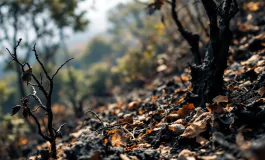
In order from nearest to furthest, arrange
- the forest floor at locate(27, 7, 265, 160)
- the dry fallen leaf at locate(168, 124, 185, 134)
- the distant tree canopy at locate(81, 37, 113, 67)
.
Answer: the forest floor at locate(27, 7, 265, 160) → the dry fallen leaf at locate(168, 124, 185, 134) → the distant tree canopy at locate(81, 37, 113, 67)

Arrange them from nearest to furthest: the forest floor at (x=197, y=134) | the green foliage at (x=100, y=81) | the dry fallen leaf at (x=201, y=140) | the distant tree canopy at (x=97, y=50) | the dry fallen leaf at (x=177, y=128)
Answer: the forest floor at (x=197, y=134), the dry fallen leaf at (x=201, y=140), the dry fallen leaf at (x=177, y=128), the green foliage at (x=100, y=81), the distant tree canopy at (x=97, y=50)

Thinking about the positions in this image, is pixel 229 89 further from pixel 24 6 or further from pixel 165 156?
pixel 24 6

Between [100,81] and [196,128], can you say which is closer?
[196,128]

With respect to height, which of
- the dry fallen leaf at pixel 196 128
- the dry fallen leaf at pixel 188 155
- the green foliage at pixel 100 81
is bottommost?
the dry fallen leaf at pixel 188 155

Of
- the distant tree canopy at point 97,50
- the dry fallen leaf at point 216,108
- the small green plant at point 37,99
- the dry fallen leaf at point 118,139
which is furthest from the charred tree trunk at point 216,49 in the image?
the distant tree canopy at point 97,50

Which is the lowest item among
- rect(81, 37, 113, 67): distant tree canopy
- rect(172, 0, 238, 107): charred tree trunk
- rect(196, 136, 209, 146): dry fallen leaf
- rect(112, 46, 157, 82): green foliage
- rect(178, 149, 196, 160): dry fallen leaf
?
rect(178, 149, 196, 160): dry fallen leaf

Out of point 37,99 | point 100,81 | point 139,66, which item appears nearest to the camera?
point 37,99

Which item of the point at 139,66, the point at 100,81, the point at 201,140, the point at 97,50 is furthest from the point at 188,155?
the point at 97,50

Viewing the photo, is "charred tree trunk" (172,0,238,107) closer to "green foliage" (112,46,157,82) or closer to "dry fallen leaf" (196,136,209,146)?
"dry fallen leaf" (196,136,209,146)

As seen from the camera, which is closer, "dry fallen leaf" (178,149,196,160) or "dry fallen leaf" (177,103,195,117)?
"dry fallen leaf" (178,149,196,160)

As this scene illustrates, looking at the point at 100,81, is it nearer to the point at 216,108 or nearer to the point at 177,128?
the point at 177,128

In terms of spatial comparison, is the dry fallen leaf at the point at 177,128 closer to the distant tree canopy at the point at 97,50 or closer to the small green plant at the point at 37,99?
the small green plant at the point at 37,99

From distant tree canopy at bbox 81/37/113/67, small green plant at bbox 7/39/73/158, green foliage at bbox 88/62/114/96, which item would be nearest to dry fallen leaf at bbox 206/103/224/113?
small green plant at bbox 7/39/73/158

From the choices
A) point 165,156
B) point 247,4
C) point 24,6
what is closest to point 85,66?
point 24,6
